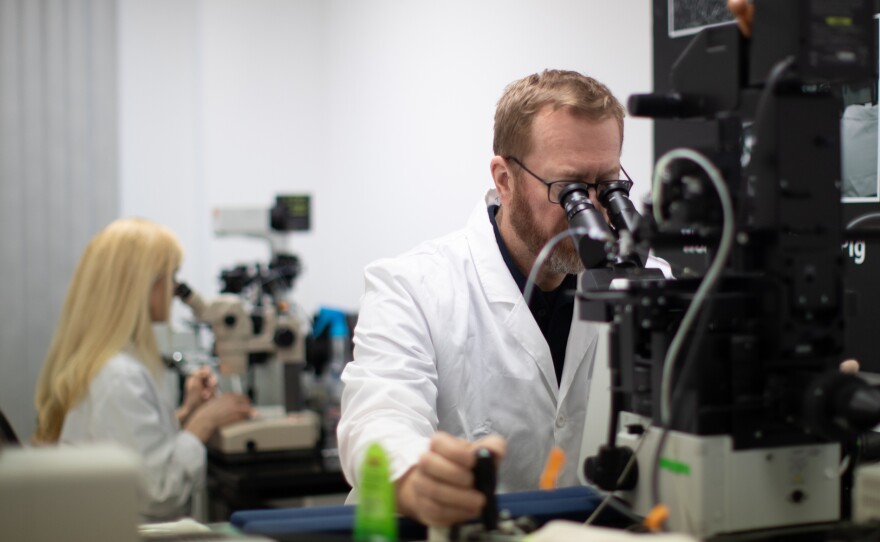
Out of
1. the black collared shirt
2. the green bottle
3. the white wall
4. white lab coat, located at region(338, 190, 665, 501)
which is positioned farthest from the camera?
the white wall

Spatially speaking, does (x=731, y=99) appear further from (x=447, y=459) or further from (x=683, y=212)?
(x=447, y=459)

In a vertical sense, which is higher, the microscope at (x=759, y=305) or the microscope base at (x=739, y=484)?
the microscope at (x=759, y=305)

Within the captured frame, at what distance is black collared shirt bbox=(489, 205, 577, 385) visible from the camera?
188cm

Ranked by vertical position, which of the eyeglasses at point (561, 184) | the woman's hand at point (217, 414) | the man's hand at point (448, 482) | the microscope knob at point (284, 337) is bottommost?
the woman's hand at point (217, 414)

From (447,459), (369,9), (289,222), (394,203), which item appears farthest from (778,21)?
(369,9)

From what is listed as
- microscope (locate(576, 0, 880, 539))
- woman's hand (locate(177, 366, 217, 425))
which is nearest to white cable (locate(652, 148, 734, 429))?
microscope (locate(576, 0, 880, 539))

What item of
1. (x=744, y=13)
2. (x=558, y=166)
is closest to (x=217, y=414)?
(x=558, y=166)

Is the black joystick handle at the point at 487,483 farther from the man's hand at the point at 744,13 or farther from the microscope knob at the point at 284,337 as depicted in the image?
the microscope knob at the point at 284,337

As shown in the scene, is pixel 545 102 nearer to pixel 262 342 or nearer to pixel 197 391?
pixel 262 342

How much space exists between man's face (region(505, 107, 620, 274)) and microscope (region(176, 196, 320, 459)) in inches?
53.4

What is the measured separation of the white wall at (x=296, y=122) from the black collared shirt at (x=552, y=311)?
162 centimetres

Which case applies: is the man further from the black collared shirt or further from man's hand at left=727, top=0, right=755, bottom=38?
man's hand at left=727, top=0, right=755, bottom=38

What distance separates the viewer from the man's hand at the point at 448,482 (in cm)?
106

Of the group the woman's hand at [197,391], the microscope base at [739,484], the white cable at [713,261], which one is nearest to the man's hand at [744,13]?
the white cable at [713,261]
